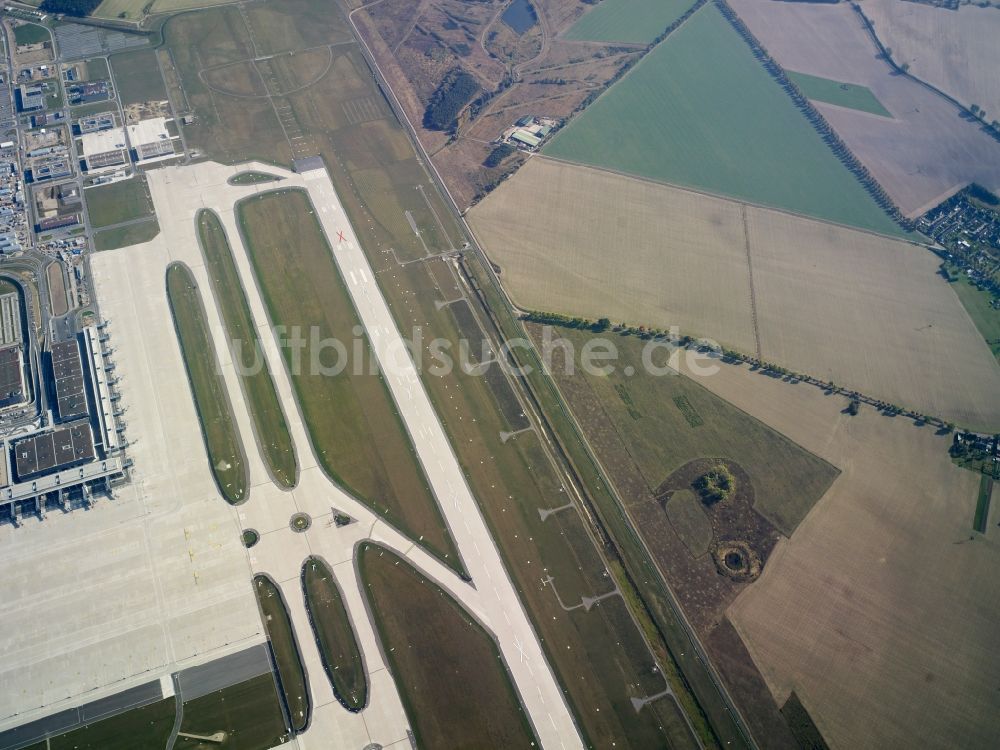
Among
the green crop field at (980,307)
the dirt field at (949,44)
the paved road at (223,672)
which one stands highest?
the dirt field at (949,44)

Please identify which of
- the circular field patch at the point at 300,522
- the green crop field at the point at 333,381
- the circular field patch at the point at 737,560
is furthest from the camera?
the green crop field at the point at 333,381

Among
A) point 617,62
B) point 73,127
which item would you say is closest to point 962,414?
point 617,62

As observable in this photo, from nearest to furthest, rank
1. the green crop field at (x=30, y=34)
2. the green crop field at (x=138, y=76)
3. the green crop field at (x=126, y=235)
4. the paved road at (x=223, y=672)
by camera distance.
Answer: the paved road at (x=223, y=672) < the green crop field at (x=126, y=235) < the green crop field at (x=138, y=76) < the green crop field at (x=30, y=34)

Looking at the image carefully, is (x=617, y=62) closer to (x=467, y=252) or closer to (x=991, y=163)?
(x=467, y=252)

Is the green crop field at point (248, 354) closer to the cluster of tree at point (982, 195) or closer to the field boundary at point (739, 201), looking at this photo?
the field boundary at point (739, 201)

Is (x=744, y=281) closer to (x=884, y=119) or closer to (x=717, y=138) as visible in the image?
(x=717, y=138)

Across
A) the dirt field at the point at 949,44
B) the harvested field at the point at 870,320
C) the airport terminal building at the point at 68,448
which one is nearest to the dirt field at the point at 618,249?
the harvested field at the point at 870,320

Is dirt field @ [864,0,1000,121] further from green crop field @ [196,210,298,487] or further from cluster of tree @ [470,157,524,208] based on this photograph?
green crop field @ [196,210,298,487]
